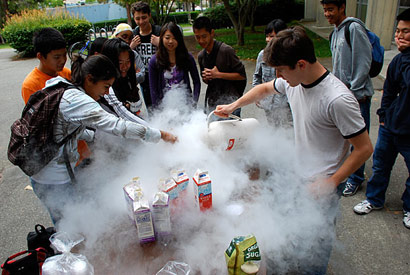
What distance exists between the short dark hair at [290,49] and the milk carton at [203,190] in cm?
72

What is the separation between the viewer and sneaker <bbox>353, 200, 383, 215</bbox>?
9.31 ft

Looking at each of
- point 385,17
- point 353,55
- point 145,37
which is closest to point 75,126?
point 145,37

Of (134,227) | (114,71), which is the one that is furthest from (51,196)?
(114,71)

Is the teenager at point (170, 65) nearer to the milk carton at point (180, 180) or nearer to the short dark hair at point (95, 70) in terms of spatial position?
the short dark hair at point (95, 70)

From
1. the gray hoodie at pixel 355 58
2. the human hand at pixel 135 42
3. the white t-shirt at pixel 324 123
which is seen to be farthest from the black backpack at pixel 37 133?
the gray hoodie at pixel 355 58

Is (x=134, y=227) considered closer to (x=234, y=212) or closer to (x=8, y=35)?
(x=234, y=212)

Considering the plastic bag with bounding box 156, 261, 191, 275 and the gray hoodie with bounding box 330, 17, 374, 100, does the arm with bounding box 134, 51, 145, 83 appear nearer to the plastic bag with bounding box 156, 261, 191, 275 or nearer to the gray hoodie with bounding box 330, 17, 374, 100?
the gray hoodie with bounding box 330, 17, 374, 100

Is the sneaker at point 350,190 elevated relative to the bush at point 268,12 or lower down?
lower down

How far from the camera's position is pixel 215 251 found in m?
1.44

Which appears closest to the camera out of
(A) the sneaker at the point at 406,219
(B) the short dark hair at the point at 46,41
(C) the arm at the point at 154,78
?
(B) the short dark hair at the point at 46,41

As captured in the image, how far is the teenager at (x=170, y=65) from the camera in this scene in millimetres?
3104

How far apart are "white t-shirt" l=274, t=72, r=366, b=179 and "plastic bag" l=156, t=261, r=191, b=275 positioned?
94 cm

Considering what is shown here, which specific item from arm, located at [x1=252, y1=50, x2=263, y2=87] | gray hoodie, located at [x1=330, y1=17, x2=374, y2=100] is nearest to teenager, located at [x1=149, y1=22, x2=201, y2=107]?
arm, located at [x1=252, y1=50, x2=263, y2=87]

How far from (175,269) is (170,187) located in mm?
405
